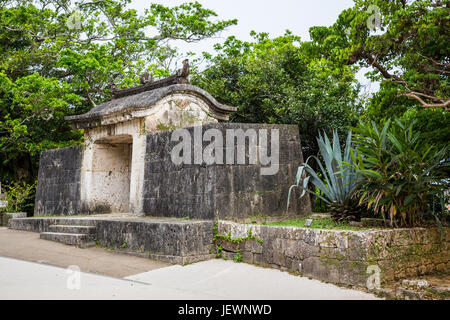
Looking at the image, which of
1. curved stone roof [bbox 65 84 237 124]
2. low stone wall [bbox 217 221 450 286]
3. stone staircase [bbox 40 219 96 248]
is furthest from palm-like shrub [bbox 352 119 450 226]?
stone staircase [bbox 40 219 96 248]

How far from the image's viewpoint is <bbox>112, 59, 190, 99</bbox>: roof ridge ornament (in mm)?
9164

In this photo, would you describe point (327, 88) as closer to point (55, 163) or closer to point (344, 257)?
point (344, 257)

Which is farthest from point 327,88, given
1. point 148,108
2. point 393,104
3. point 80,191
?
point 80,191

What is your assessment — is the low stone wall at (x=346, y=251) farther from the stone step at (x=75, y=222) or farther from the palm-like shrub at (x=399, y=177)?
the stone step at (x=75, y=222)

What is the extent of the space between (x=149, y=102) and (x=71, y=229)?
3.11 metres

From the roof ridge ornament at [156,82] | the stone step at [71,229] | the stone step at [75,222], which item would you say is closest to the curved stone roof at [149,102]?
the roof ridge ornament at [156,82]

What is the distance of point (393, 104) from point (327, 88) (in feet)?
8.74

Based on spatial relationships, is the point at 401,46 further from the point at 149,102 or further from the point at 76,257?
the point at 76,257

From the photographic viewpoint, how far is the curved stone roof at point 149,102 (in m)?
8.60

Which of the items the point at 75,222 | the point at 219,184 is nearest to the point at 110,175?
the point at 75,222

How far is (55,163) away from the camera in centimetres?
1099

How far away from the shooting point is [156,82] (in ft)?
31.9

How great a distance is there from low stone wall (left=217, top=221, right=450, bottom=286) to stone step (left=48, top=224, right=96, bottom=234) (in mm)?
2970

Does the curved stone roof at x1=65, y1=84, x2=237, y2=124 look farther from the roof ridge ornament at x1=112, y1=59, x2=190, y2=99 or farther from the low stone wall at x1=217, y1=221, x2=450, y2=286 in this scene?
the low stone wall at x1=217, y1=221, x2=450, y2=286
